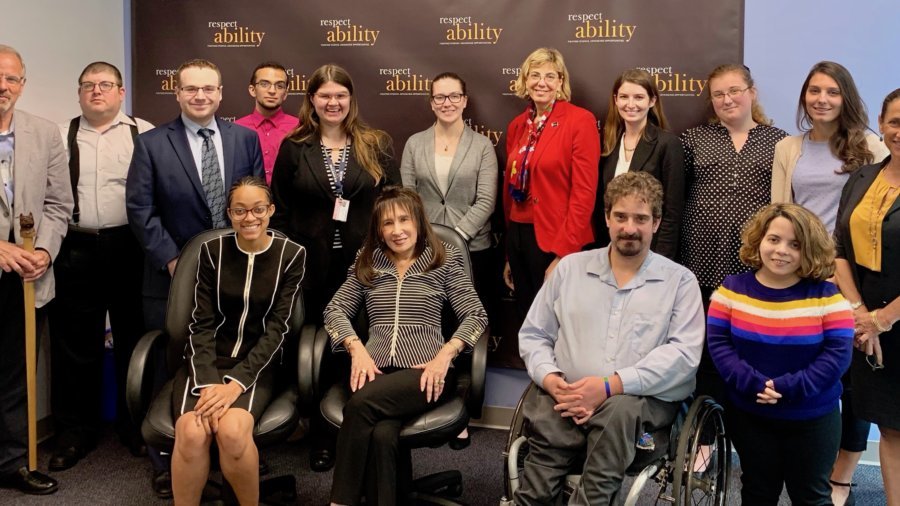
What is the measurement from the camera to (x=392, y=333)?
294 cm

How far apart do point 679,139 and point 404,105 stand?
1.43m

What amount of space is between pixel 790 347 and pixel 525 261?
4.59ft

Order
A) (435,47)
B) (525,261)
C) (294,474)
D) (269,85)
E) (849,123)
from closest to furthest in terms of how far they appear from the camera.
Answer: (849,123), (294,474), (525,261), (269,85), (435,47)

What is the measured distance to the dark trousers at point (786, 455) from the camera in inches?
95.5

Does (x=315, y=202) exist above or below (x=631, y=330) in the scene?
above

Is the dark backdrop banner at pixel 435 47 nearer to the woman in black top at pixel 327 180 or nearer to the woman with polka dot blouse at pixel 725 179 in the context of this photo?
the woman with polka dot blouse at pixel 725 179

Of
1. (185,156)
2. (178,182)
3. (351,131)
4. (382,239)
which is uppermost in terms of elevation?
(351,131)

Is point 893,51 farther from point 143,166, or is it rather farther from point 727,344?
point 143,166

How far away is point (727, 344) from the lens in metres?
2.53

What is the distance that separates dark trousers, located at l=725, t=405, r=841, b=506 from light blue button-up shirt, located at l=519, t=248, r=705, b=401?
0.23 meters

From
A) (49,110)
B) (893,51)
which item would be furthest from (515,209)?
(49,110)

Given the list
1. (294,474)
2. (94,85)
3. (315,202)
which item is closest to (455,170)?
(315,202)

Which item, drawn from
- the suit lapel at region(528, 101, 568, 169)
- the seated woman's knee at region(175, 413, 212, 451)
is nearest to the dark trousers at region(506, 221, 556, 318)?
the suit lapel at region(528, 101, 568, 169)

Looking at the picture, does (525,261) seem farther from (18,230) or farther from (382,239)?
(18,230)
